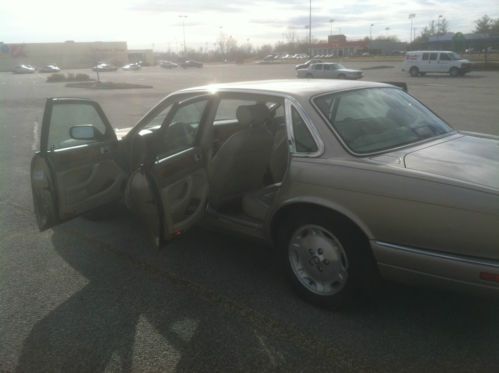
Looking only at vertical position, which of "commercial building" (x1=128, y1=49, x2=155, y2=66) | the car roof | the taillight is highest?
"commercial building" (x1=128, y1=49, x2=155, y2=66)

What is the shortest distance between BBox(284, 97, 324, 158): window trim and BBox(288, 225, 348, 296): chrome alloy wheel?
50 cm

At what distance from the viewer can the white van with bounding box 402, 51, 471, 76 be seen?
3269 centimetres

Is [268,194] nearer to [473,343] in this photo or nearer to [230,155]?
[230,155]

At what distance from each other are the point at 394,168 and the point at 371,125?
0.71 meters

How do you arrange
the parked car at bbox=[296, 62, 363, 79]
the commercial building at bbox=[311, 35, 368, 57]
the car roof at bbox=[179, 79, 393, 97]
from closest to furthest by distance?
1. the car roof at bbox=[179, 79, 393, 97]
2. the parked car at bbox=[296, 62, 363, 79]
3. the commercial building at bbox=[311, 35, 368, 57]

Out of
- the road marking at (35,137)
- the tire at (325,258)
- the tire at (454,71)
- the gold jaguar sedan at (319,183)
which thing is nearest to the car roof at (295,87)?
the gold jaguar sedan at (319,183)

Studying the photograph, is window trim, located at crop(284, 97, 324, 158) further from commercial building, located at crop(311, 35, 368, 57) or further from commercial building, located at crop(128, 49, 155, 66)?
commercial building, located at crop(128, 49, 155, 66)

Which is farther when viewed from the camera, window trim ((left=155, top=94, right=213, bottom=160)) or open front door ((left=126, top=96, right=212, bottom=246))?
window trim ((left=155, top=94, right=213, bottom=160))

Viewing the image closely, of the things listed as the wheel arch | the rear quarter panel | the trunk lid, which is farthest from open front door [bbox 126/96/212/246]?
the trunk lid

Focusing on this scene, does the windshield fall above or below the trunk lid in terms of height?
above

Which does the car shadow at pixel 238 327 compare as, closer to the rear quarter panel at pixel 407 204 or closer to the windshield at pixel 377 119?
the rear quarter panel at pixel 407 204

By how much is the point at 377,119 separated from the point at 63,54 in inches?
4245

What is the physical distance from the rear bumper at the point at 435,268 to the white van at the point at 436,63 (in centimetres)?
3405

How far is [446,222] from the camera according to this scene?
251 centimetres
